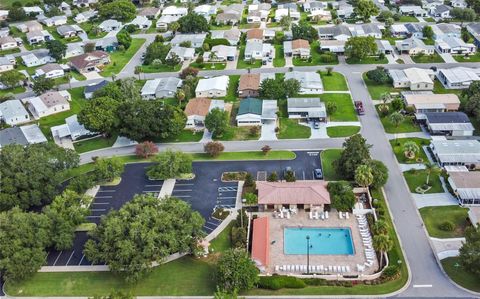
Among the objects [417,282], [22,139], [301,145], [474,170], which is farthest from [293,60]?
[417,282]

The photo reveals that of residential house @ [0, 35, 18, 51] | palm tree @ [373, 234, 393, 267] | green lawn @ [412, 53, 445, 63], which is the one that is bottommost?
residential house @ [0, 35, 18, 51]

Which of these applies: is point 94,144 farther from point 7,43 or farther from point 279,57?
point 7,43

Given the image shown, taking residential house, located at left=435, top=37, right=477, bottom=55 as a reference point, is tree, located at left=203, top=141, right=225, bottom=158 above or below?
above

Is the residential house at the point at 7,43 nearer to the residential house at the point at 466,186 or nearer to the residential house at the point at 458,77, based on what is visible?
the residential house at the point at 458,77

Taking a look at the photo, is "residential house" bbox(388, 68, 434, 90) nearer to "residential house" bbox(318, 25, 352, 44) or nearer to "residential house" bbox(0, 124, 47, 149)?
"residential house" bbox(318, 25, 352, 44)

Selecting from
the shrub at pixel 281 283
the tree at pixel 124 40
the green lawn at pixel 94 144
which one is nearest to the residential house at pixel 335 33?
the tree at pixel 124 40

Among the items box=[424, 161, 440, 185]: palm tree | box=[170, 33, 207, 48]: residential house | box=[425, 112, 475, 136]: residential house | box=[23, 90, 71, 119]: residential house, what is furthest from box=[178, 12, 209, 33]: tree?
box=[424, 161, 440, 185]: palm tree

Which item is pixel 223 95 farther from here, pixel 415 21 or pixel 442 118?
pixel 415 21
